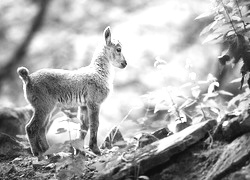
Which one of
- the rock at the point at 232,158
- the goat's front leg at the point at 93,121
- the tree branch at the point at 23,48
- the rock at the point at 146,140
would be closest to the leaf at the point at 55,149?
the rock at the point at 146,140

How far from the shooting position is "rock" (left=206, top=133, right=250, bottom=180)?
3.77 meters

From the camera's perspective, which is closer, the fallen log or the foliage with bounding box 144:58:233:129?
the fallen log

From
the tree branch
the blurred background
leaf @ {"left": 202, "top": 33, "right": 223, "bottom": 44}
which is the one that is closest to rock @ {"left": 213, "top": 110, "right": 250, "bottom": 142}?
leaf @ {"left": 202, "top": 33, "right": 223, "bottom": 44}

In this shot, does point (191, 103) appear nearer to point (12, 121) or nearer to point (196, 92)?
point (196, 92)

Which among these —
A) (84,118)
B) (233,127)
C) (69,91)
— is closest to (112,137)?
(84,118)

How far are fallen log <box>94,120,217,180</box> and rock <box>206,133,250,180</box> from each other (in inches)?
15.3

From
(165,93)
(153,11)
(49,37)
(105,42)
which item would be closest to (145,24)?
(153,11)

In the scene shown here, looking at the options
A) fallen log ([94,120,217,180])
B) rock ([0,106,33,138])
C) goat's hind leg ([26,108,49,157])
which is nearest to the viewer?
fallen log ([94,120,217,180])

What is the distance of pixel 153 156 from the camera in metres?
4.17

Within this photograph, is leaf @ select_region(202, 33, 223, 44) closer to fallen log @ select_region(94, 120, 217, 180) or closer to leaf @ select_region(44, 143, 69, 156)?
fallen log @ select_region(94, 120, 217, 180)

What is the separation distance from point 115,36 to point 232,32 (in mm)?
5118

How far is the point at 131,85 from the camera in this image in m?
9.44

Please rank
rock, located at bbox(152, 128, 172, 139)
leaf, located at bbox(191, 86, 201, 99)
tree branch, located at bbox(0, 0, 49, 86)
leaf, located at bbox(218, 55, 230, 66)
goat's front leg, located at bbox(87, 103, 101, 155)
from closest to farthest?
leaf, located at bbox(218, 55, 230, 66)
leaf, located at bbox(191, 86, 201, 99)
rock, located at bbox(152, 128, 172, 139)
goat's front leg, located at bbox(87, 103, 101, 155)
tree branch, located at bbox(0, 0, 49, 86)

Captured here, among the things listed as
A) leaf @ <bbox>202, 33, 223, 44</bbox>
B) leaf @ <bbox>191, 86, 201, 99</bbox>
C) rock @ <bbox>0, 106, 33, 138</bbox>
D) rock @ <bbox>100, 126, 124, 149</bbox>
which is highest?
leaf @ <bbox>202, 33, 223, 44</bbox>
